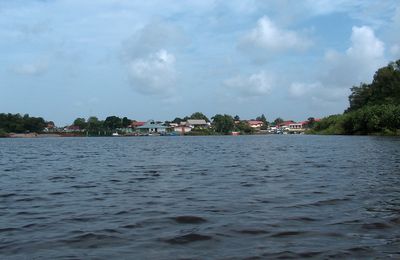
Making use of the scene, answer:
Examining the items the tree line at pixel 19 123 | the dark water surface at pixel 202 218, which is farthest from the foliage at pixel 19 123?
the dark water surface at pixel 202 218

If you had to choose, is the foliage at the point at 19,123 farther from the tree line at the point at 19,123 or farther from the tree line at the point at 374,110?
the tree line at the point at 374,110

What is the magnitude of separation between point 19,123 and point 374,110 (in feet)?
472

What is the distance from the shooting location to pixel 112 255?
7645mm

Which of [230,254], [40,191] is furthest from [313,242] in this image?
[40,191]

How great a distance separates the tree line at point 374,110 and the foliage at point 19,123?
117 meters

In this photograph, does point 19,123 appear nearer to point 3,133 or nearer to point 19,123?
point 19,123

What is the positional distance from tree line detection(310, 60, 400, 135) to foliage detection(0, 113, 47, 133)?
116514 mm

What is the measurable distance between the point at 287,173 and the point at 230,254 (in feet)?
46.5

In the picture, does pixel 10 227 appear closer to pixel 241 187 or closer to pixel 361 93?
pixel 241 187

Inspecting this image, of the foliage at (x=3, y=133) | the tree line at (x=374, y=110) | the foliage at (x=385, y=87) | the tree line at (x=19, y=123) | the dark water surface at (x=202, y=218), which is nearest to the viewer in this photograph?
the dark water surface at (x=202, y=218)

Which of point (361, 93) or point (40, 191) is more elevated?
point (361, 93)

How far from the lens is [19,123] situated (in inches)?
7367

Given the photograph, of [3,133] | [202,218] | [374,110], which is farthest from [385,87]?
[3,133]

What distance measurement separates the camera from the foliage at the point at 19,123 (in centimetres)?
18350
